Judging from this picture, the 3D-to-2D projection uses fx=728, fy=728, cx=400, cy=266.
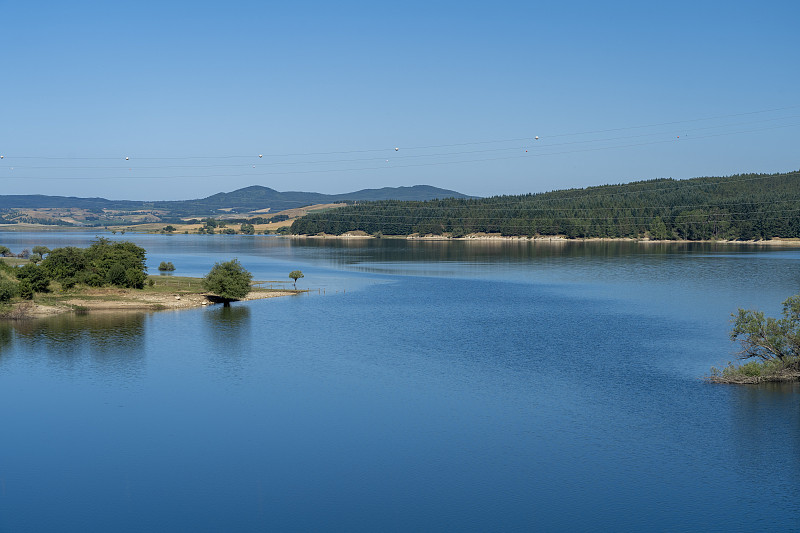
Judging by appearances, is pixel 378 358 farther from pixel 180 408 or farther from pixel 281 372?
pixel 180 408

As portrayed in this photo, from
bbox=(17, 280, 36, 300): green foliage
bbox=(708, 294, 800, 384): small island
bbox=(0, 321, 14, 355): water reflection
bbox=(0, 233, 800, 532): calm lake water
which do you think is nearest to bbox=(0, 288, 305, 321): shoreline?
bbox=(17, 280, 36, 300): green foliage

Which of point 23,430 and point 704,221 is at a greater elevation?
point 704,221

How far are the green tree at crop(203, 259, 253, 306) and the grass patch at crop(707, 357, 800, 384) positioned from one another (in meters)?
46.8

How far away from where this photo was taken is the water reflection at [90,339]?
1866 inches

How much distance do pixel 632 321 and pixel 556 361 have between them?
17.3 metres

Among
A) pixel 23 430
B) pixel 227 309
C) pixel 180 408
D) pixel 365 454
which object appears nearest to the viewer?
pixel 365 454

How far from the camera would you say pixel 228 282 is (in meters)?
71.5

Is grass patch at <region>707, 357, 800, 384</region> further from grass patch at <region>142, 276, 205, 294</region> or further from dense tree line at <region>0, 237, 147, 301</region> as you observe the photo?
dense tree line at <region>0, 237, 147, 301</region>

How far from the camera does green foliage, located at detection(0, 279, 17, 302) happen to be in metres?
64.8

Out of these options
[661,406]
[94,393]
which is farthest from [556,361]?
[94,393]

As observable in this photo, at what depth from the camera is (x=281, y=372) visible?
44.3 m

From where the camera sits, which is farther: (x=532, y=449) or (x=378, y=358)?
(x=378, y=358)

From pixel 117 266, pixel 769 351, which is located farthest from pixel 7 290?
pixel 769 351

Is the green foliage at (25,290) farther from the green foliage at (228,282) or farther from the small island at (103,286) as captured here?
the green foliage at (228,282)
